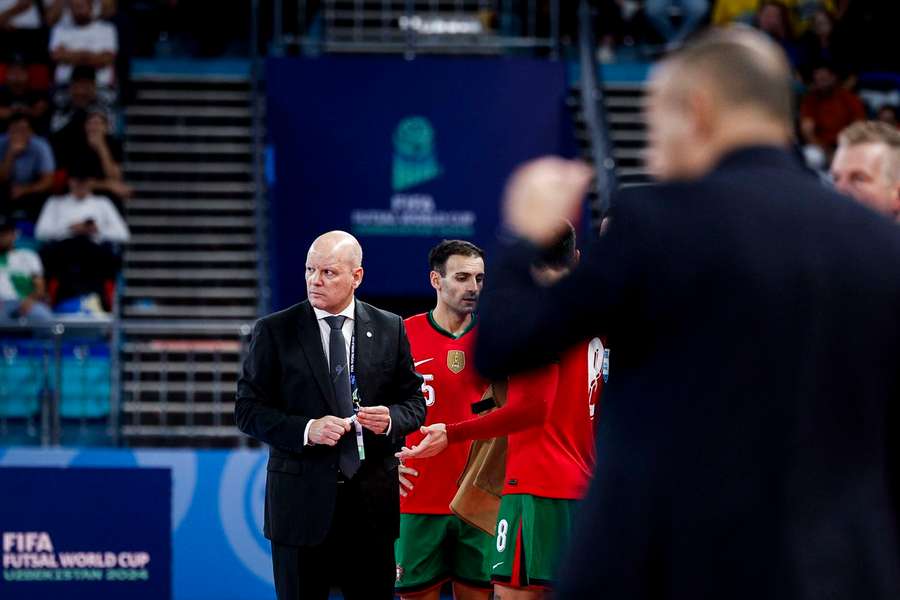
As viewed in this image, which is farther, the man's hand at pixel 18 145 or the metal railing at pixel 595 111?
the metal railing at pixel 595 111

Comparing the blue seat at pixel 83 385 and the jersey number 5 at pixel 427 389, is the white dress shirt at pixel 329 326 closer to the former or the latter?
the jersey number 5 at pixel 427 389

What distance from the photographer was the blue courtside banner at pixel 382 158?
17438mm

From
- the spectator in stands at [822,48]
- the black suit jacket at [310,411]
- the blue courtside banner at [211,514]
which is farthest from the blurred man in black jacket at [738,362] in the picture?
the spectator in stands at [822,48]

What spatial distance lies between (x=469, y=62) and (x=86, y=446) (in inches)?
292

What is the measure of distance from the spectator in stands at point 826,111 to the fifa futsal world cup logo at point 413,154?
4.43m

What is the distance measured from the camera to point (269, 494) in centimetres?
650

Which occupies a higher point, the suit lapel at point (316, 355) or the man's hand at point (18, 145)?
the man's hand at point (18, 145)

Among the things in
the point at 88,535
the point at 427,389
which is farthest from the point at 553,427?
the point at 88,535

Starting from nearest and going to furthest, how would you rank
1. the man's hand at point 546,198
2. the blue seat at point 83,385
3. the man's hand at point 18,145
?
the man's hand at point 546,198, the blue seat at point 83,385, the man's hand at point 18,145

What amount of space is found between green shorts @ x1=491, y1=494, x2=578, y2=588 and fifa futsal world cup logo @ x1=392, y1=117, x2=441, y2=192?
1153 cm

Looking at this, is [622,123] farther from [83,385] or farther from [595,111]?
[83,385]

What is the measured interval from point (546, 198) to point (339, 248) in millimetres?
3861

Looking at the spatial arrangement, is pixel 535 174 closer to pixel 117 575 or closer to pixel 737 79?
pixel 737 79

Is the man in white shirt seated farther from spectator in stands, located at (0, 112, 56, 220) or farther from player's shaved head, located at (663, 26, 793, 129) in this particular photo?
player's shaved head, located at (663, 26, 793, 129)
